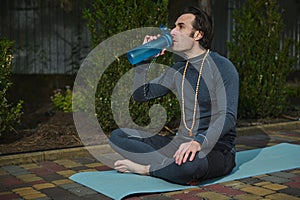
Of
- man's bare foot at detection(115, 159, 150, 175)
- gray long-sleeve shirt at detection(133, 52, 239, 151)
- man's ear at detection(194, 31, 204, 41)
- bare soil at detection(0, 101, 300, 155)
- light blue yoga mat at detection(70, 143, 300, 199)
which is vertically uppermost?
man's ear at detection(194, 31, 204, 41)

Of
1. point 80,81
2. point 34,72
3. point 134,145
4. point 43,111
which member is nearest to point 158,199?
point 134,145

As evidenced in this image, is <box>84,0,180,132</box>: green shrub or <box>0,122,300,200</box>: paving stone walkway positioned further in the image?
<box>84,0,180,132</box>: green shrub

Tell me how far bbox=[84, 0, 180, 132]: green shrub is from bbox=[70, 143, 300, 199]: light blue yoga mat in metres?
1.24

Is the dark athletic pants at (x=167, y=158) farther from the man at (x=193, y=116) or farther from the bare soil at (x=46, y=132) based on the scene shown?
the bare soil at (x=46, y=132)

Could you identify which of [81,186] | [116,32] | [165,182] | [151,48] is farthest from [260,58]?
[81,186]

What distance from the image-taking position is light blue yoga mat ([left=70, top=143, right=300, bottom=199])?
3.54 metres

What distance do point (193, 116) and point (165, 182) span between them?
57 cm

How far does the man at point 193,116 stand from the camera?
140 inches

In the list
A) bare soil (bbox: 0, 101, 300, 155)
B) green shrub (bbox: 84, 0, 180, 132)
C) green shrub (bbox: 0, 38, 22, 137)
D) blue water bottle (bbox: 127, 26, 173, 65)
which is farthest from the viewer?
green shrub (bbox: 84, 0, 180, 132)

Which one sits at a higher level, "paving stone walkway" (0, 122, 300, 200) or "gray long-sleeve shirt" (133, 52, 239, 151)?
A: "gray long-sleeve shirt" (133, 52, 239, 151)

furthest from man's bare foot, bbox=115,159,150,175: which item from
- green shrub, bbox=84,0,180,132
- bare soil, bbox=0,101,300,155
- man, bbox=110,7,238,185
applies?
green shrub, bbox=84,0,180,132

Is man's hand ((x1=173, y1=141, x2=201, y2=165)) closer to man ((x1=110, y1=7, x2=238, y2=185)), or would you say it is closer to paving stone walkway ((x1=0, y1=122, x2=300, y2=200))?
man ((x1=110, y1=7, x2=238, y2=185))

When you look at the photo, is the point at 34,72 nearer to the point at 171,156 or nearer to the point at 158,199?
the point at 171,156

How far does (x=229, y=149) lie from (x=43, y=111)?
4.35 m
